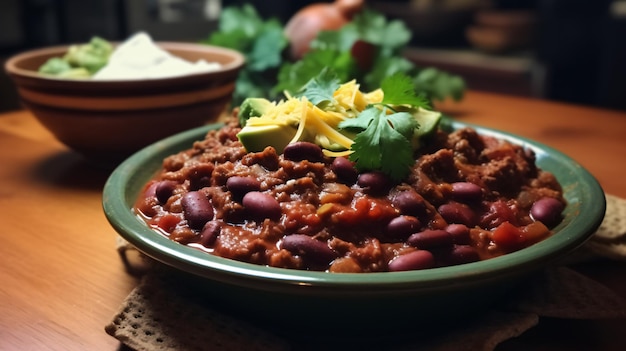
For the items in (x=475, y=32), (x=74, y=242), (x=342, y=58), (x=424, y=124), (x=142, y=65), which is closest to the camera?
(x=424, y=124)

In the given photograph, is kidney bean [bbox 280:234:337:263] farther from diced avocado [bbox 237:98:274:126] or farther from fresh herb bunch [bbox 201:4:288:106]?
fresh herb bunch [bbox 201:4:288:106]

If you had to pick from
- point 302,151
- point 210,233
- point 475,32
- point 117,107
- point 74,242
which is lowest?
point 475,32

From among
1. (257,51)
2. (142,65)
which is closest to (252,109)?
(142,65)

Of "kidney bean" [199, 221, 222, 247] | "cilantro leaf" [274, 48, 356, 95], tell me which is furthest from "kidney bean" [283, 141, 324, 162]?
"cilantro leaf" [274, 48, 356, 95]

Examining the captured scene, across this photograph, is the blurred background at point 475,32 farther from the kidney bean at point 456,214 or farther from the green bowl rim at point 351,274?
the kidney bean at point 456,214

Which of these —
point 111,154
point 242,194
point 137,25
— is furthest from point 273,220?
point 137,25

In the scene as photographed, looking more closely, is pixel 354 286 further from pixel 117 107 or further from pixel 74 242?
pixel 117 107
